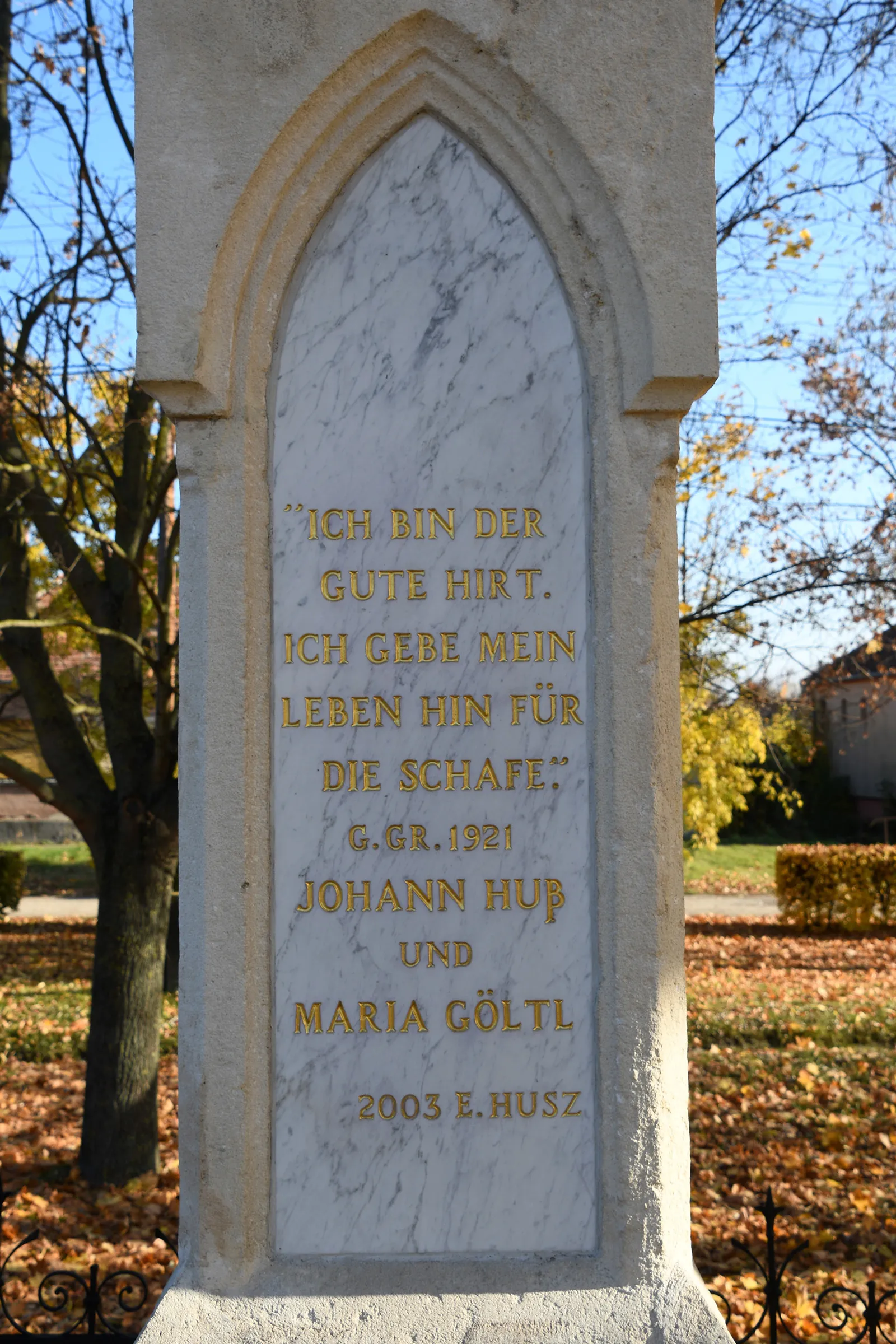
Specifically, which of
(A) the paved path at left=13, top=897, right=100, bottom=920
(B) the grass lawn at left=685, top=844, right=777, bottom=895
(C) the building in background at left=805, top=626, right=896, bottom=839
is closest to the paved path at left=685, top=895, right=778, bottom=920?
(B) the grass lawn at left=685, top=844, right=777, bottom=895

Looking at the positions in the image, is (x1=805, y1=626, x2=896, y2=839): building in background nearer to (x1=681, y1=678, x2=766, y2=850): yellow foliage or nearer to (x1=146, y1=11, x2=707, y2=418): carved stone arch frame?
(x1=681, y1=678, x2=766, y2=850): yellow foliage

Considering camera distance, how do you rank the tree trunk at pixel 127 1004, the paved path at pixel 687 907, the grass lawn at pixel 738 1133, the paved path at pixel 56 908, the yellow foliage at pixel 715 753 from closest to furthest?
the grass lawn at pixel 738 1133
the tree trunk at pixel 127 1004
the yellow foliage at pixel 715 753
the paved path at pixel 56 908
the paved path at pixel 687 907

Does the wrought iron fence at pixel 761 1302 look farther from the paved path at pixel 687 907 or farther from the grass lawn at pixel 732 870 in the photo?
the grass lawn at pixel 732 870

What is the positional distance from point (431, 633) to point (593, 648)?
0.41 meters

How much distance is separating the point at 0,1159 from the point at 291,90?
625 cm

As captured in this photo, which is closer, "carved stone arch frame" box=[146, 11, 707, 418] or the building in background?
"carved stone arch frame" box=[146, 11, 707, 418]

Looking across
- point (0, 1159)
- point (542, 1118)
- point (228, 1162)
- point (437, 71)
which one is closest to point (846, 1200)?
point (542, 1118)

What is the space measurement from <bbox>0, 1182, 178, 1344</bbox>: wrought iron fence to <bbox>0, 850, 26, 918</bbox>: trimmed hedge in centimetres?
1186

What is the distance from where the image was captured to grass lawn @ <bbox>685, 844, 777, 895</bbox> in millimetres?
21406

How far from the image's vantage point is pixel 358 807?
2.68 metres

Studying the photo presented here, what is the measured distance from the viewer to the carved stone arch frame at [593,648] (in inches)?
102

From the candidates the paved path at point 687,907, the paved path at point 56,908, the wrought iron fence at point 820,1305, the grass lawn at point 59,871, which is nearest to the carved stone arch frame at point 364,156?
the wrought iron fence at point 820,1305

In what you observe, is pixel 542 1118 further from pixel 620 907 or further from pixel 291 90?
pixel 291 90

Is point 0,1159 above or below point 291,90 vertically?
below
